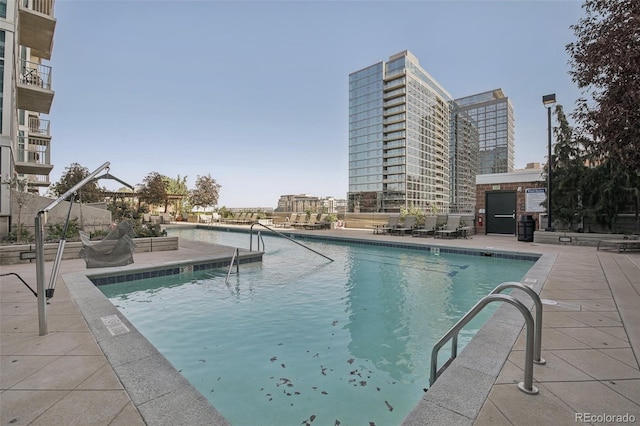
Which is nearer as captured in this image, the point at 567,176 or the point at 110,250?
the point at 110,250

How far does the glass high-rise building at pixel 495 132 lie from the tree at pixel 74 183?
2838 cm

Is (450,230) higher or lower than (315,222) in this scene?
lower

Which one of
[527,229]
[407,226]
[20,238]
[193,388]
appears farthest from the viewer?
[407,226]

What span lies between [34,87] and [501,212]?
59.4ft

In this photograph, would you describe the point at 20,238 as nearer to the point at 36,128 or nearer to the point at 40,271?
the point at 40,271

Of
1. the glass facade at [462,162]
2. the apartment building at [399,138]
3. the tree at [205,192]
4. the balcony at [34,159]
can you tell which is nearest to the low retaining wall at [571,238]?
the balcony at [34,159]

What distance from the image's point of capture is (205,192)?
98.5 feet

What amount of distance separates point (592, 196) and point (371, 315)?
9333 millimetres

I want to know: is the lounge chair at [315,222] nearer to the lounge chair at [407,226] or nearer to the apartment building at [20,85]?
the lounge chair at [407,226]

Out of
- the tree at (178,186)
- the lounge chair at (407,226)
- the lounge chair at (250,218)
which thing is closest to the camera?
the lounge chair at (407,226)

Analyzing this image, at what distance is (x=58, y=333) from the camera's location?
2623 millimetres

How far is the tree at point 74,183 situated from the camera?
18.5m

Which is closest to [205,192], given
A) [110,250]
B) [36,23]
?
[36,23]

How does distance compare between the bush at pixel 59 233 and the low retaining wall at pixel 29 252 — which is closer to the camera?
the low retaining wall at pixel 29 252
